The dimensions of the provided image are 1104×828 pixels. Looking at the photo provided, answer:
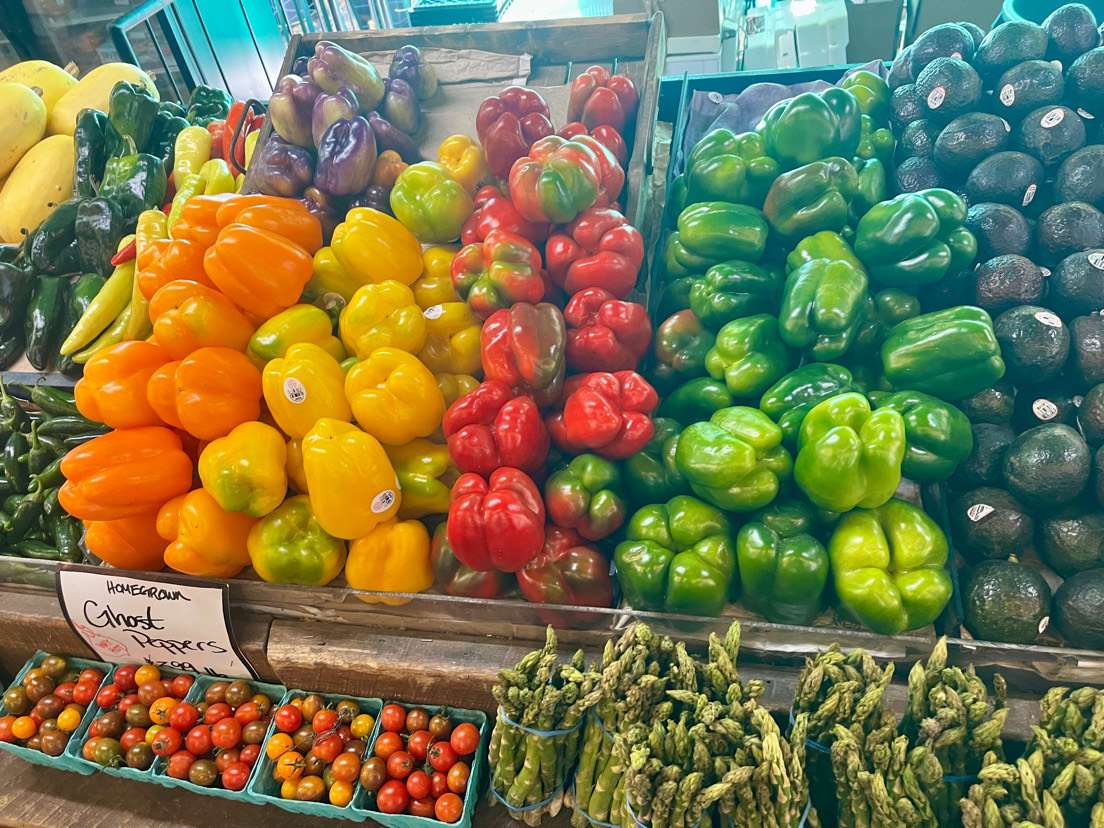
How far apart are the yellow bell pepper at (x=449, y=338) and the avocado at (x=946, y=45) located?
1.49m

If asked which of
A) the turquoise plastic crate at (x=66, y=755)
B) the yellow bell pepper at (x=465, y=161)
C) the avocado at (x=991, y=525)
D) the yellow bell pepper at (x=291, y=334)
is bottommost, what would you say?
the turquoise plastic crate at (x=66, y=755)

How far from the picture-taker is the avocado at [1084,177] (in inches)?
62.9

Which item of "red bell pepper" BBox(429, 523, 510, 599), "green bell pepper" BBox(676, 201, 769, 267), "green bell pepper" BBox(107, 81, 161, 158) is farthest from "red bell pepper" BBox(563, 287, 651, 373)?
"green bell pepper" BBox(107, 81, 161, 158)

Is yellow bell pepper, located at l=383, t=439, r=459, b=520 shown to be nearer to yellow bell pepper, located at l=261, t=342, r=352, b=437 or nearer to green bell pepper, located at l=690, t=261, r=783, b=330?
yellow bell pepper, located at l=261, t=342, r=352, b=437

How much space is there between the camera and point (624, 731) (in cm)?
127

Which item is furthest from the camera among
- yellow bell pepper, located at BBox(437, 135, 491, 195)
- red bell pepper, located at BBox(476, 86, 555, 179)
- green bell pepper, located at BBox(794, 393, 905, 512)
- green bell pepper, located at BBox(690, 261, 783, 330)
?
yellow bell pepper, located at BBox(437, 135, 491, 195)

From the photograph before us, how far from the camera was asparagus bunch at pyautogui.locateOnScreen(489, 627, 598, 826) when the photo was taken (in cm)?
134

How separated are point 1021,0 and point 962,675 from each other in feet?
8.25

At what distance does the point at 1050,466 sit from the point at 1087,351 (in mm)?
317

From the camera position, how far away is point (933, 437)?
141cm

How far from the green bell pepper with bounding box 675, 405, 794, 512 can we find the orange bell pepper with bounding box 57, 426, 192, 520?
1.28 m

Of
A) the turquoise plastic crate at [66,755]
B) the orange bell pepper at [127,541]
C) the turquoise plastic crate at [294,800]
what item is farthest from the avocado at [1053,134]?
the turquoise plastic crate at [66,755]

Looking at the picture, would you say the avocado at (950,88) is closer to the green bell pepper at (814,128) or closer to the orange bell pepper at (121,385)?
the green bell pepper at (814,128)

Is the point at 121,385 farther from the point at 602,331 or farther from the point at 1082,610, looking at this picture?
the point at 1082,610
